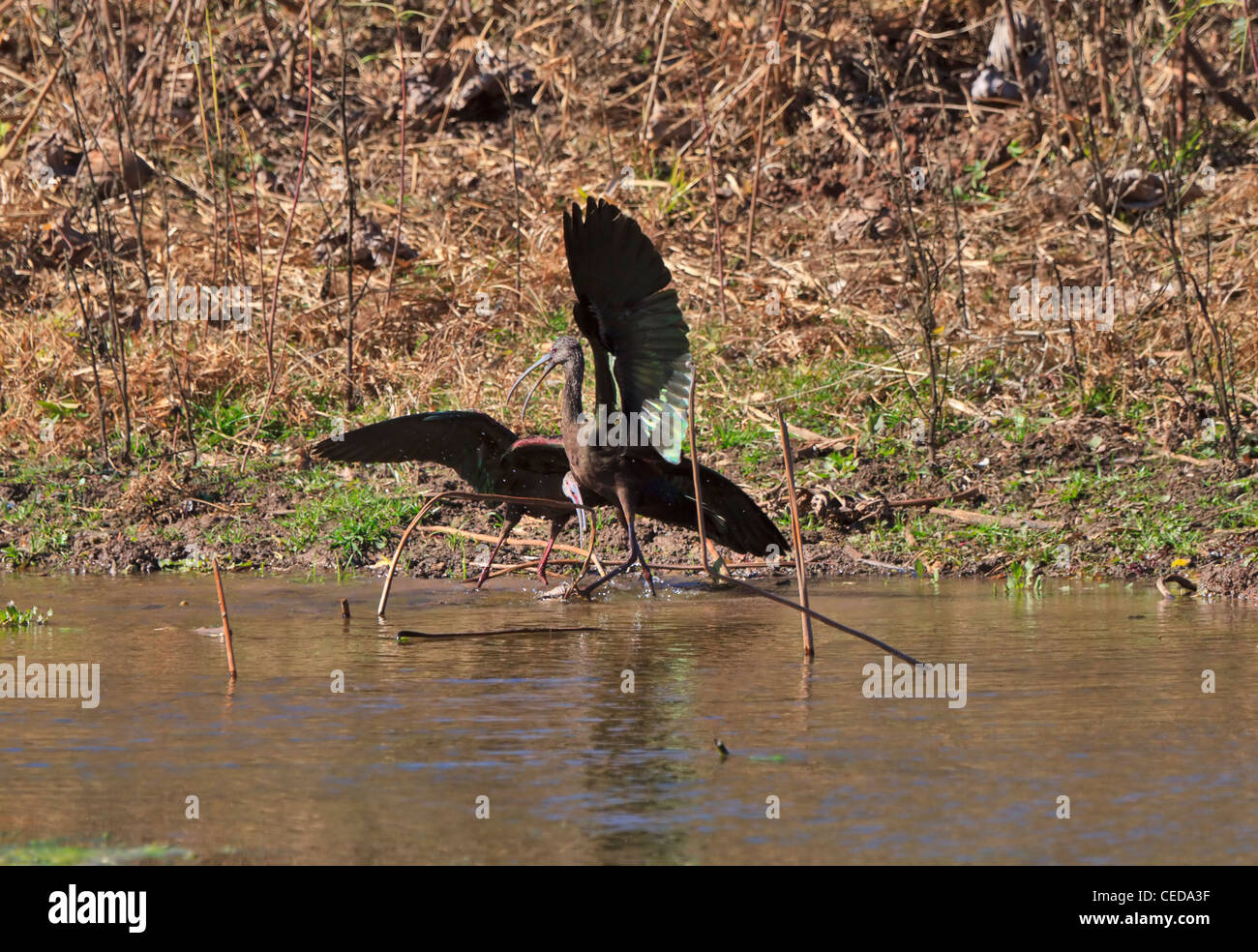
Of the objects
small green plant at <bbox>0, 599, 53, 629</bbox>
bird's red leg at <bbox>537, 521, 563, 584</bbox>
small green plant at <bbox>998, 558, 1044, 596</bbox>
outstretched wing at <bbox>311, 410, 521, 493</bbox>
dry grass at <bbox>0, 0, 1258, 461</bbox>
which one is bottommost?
small green plant at <bbox>0, 599, 53, 629</bbox>

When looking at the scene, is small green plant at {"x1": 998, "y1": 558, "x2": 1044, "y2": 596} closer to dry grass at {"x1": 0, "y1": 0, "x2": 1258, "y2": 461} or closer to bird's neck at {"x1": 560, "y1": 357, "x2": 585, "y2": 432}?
dry grass at {"x1": 0, "y1": 0, "x2": 1258, "y2": 461}

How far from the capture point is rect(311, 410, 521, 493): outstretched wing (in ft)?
25.2

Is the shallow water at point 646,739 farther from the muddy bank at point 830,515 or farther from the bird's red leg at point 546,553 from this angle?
the muddy bank at point 830,515

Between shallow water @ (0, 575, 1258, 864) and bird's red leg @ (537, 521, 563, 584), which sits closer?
shallow water @ (0, 575, 1258, 864)

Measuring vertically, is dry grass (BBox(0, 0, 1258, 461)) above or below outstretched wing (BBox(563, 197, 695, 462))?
above

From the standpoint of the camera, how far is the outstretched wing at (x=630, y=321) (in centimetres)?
639

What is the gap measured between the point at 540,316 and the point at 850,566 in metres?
3.41

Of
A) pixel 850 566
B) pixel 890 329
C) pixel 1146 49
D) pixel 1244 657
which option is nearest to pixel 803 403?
pixel 890 329

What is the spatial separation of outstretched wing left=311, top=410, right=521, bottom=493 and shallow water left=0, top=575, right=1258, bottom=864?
36.8 inches

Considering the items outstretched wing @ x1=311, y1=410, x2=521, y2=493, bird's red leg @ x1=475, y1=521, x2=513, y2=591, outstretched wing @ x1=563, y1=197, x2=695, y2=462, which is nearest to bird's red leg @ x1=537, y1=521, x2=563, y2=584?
bird's red leg @ x1=475, y1=521, x2=513, y2=591

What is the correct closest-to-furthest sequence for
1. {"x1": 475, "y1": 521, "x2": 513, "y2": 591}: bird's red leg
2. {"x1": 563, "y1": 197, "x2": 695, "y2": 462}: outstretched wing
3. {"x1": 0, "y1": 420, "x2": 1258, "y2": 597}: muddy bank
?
1. {"x1": 563, "y1": 197, "x2": 695, "y2": 462}: outstretched wing
2. {"x1": 475, "y1": 521, "x2": 513, "y2": 591}: bird's red leg
3. {"x1": 0, "y1": 420, "x2": 1258, "y2": 597}: muddy bank

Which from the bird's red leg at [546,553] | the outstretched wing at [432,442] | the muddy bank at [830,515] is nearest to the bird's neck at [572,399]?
the outstretched wing at [432,442]

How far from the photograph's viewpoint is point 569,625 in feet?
22.1

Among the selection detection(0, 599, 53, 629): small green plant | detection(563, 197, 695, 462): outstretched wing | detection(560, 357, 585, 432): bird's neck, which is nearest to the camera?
detection(563, 197, 695, 462): outstretched wing
